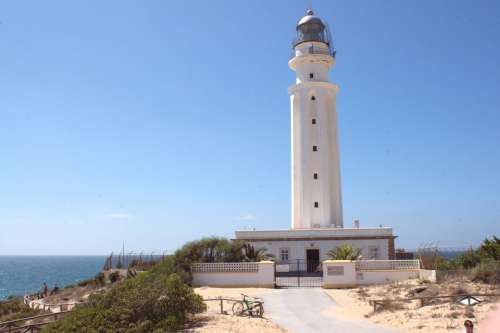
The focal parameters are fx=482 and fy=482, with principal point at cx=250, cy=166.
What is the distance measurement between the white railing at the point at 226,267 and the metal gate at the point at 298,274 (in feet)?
5.15

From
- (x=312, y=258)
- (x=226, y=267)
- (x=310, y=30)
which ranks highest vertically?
(x=310, y=30)

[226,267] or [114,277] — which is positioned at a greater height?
[226,267]

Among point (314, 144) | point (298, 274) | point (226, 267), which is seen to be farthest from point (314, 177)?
point (226, 267)

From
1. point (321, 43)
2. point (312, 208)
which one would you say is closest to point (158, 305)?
point (312, 208)

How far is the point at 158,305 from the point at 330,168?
22.5 m

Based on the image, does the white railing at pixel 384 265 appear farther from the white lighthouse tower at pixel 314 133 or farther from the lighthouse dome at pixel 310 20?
the lighthouse dome at pixel 310 20

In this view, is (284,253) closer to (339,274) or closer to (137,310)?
(339,274)

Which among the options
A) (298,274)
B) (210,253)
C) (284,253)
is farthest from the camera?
(284,253)

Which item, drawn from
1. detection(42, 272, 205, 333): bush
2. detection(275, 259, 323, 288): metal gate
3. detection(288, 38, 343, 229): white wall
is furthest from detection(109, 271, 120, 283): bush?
detection(42, 272, 205, 333): bush

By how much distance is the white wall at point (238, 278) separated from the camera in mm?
24188

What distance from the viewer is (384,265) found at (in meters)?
25.0

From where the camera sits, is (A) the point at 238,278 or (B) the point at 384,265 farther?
(B) the point at 384,265

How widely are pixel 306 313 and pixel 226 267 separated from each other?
26.5 feet

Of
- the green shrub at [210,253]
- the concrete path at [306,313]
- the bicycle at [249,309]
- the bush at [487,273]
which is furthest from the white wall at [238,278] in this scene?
the bush at [487,273]
